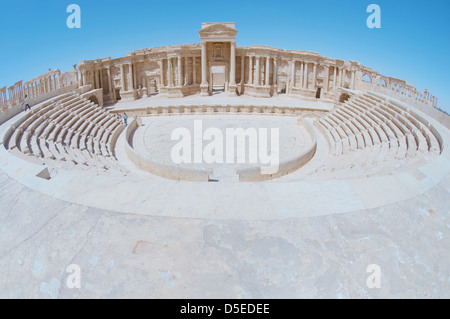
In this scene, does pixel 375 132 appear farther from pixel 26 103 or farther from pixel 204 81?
pixel 26 103

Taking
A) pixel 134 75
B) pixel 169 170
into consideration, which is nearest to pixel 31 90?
pixel 134 75

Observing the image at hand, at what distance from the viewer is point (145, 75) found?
106ft

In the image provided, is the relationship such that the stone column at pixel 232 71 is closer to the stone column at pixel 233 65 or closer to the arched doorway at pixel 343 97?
the stone column at pixel 233 65

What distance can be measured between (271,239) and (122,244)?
243 centimetres

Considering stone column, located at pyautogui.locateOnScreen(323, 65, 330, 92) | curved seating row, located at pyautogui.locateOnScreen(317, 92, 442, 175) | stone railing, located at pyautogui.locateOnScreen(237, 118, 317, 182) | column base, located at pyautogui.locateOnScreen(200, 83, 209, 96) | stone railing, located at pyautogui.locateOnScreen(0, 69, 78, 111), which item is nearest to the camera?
stone railing, located at pyautogui.locateOnScreen(237, 118, 317, 182)

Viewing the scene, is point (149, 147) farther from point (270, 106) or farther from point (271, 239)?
point (271, 239)

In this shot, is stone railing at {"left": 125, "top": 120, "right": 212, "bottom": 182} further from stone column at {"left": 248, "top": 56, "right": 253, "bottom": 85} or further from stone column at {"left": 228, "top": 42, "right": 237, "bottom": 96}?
stone column at {"left": 248, "top": 56, "right": 253, "bottom": 85}

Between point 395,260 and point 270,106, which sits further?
point 270,106

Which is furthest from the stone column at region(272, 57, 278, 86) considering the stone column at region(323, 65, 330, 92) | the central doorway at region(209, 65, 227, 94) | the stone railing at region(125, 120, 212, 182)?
the stone railing at region(125, 120, 212, 182)

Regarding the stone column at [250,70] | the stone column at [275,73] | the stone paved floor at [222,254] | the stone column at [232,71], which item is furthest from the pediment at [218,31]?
the stone paved floor at [222,254]

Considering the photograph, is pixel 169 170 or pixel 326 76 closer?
pixel 169 170

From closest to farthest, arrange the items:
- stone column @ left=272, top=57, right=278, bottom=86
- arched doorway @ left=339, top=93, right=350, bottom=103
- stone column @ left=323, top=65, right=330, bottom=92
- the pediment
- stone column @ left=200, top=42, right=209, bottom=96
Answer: arched doorway @ left=339, top=93, right=350, bottom=103
the pediment
stone column @ left=323, top=65, right=330, bottom=92
stone column @ left=200, top=42, right=209, bottom=96
stone column @ left=272, top=57, right=278, bottom=86
